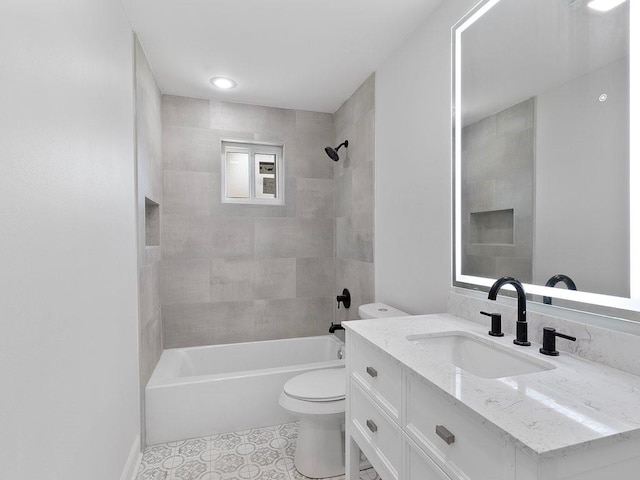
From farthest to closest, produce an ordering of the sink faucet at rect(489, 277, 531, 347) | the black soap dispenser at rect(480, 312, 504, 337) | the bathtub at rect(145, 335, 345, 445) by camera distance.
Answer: the bathtub at rect(145, 335, 345, 445) → the black soap dispenser at rect(480, 312, 504, 337) → the sink faucet at rect(489, 277, 531, 347)

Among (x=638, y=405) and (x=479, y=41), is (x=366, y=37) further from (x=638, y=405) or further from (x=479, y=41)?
A: (x=638, y=405)

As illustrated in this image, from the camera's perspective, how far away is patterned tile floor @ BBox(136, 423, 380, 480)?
1.80 m

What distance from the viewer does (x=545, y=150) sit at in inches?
46.1

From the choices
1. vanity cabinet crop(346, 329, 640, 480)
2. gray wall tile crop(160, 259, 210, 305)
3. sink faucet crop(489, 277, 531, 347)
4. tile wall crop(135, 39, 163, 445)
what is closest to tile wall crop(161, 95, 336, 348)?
gray wall tile crop(160, 259, 210, 305)

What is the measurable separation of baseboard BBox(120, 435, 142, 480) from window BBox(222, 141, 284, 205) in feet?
6.22

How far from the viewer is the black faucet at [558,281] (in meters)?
1.09

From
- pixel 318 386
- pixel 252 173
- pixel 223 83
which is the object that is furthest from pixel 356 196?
pixel 318 386

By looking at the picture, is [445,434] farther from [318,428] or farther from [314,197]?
[314,197]

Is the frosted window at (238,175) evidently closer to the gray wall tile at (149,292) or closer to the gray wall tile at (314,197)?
the gray wall tile at (314,197)

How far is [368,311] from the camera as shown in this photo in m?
2.08

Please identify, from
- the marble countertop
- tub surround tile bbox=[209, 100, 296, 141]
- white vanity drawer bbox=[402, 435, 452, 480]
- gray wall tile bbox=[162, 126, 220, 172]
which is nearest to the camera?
the marble countertop

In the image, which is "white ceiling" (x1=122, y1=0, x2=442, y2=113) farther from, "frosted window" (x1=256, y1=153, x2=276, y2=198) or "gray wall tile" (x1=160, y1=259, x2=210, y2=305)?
"gray wall tile" (x1=160, y1=259, x2=210, y2=305)

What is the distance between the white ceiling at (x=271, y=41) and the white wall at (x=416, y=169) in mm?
144

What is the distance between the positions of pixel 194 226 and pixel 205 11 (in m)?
1.60
